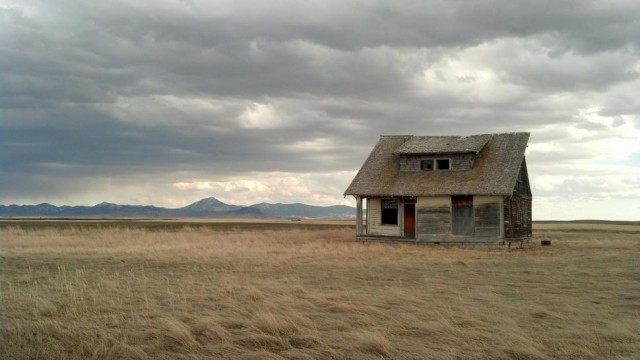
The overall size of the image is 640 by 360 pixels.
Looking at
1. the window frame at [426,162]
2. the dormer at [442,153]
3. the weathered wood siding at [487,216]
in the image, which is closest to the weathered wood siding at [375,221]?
the dormer at [442,153]

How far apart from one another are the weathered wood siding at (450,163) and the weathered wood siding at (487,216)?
2647 millimetres

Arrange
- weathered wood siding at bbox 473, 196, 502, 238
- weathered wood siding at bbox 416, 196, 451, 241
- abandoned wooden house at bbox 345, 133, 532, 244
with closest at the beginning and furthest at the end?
weathered wood siding at bbox 473, 196, 502, 238 → abandoned wooden house at bbox 345, 133, 532, 244 → weathered wood siding at bbox 416, 196, 451, 241

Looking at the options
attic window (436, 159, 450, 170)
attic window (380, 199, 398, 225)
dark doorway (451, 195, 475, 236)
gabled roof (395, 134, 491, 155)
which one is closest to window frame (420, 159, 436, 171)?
attic window (436, 159, 450, 170)

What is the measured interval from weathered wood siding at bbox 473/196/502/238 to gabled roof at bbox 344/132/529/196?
2.77ft

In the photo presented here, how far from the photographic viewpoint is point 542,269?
20969 mm

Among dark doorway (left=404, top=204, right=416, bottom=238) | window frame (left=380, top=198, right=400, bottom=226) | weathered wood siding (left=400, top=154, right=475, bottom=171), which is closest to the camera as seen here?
weathered wood siding (left=400, top=154, right=475, bottom=171)

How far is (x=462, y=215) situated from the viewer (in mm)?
33062

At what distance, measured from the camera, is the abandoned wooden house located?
3238 cm

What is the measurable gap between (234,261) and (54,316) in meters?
11.8

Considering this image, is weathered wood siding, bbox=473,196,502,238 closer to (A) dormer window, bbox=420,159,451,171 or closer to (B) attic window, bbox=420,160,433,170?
(A) dormer window, bbox=420,159,451,171

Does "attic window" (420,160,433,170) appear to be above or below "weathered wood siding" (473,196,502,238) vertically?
above

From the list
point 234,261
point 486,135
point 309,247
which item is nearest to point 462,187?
point 486,135

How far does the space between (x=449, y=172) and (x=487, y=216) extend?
12.3 feet

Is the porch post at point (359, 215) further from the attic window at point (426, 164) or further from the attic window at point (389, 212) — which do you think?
the attic window at point (426, 164)
